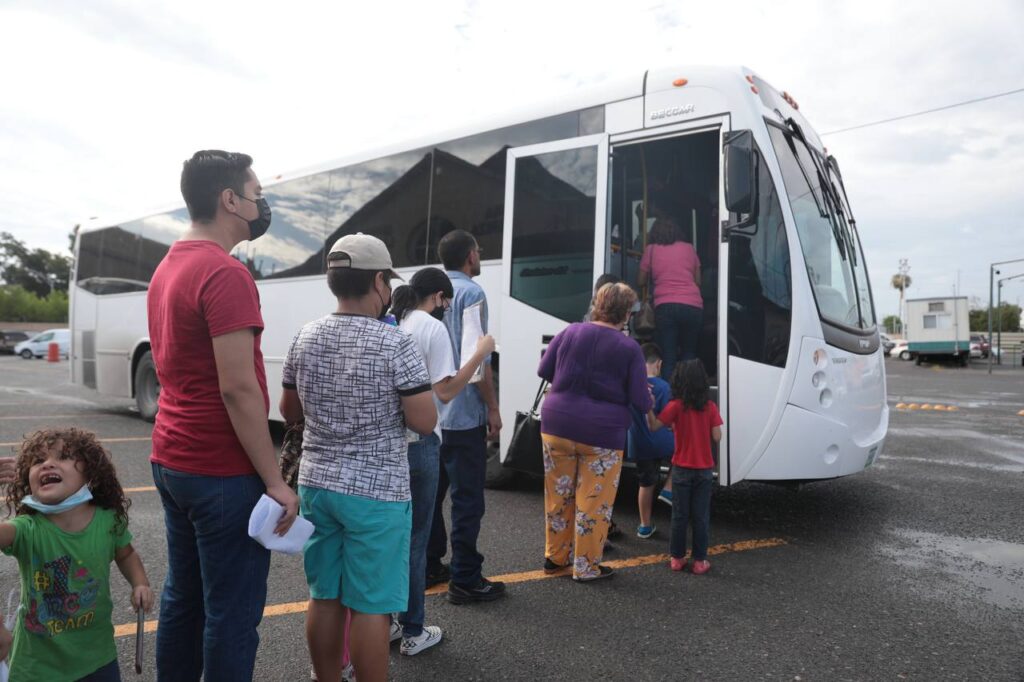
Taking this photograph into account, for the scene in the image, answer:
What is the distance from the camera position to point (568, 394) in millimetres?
4137

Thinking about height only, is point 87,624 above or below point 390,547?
below

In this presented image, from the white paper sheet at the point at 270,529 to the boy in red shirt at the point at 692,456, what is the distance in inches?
102

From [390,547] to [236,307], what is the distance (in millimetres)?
979

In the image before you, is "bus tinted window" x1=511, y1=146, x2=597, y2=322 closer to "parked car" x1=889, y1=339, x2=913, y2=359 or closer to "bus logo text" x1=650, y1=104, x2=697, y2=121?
"bus logo text" x1=650, y1=104, x2=697, y2=121

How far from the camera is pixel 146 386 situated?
1091 centimetres

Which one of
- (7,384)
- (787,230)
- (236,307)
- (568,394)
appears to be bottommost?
(7,384)

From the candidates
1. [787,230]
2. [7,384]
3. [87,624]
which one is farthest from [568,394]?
[7,384]

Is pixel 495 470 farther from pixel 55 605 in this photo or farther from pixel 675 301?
pixel 55 605

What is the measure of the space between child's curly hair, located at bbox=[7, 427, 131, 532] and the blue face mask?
28 mm

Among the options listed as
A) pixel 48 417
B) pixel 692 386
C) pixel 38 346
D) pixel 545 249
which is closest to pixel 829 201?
pixel 545 249

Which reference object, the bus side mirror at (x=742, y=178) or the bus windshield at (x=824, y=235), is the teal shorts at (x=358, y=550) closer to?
the bus side mirror at (x=742, y=178)

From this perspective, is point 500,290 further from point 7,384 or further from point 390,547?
point 7,384

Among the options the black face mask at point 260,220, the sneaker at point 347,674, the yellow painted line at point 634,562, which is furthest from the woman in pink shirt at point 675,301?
the black face mask at point 260,220

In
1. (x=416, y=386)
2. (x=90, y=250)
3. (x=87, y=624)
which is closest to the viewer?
(x=87, y=624)
